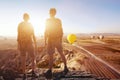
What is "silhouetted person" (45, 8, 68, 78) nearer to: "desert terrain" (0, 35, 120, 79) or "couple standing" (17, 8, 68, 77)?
"couple standing" (17, 8, 68, 77)

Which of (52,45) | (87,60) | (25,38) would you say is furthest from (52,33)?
(87,60)

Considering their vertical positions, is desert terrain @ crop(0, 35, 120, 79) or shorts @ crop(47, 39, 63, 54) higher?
shorts @ crop(47, 39, 63, 54)

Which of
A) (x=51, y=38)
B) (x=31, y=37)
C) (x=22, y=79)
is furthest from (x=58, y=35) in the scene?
(x=22, y=79)

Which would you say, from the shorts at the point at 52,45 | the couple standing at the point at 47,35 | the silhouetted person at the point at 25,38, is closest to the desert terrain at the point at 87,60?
the silhouetted person at the point at 25,38

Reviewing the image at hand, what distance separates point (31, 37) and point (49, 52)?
78cm

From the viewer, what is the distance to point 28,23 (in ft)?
25.2

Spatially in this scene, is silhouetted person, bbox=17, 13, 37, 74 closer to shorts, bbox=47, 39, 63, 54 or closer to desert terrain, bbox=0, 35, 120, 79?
shorts, bbox=47, 39, 63, 54

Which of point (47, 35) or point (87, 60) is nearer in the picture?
point (47, 35)

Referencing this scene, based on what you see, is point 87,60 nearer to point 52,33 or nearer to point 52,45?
point 52,45

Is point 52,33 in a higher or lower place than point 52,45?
higher

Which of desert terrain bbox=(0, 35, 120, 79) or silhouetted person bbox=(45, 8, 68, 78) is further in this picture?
desert terrain bbox=(0, 35, 120, 79)

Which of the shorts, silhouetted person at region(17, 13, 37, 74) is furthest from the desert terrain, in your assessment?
the shorts

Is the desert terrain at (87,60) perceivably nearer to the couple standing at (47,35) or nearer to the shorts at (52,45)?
the couple standing at (47,35)

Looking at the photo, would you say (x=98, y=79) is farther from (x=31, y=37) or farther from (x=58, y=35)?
(x=31, y=37)
